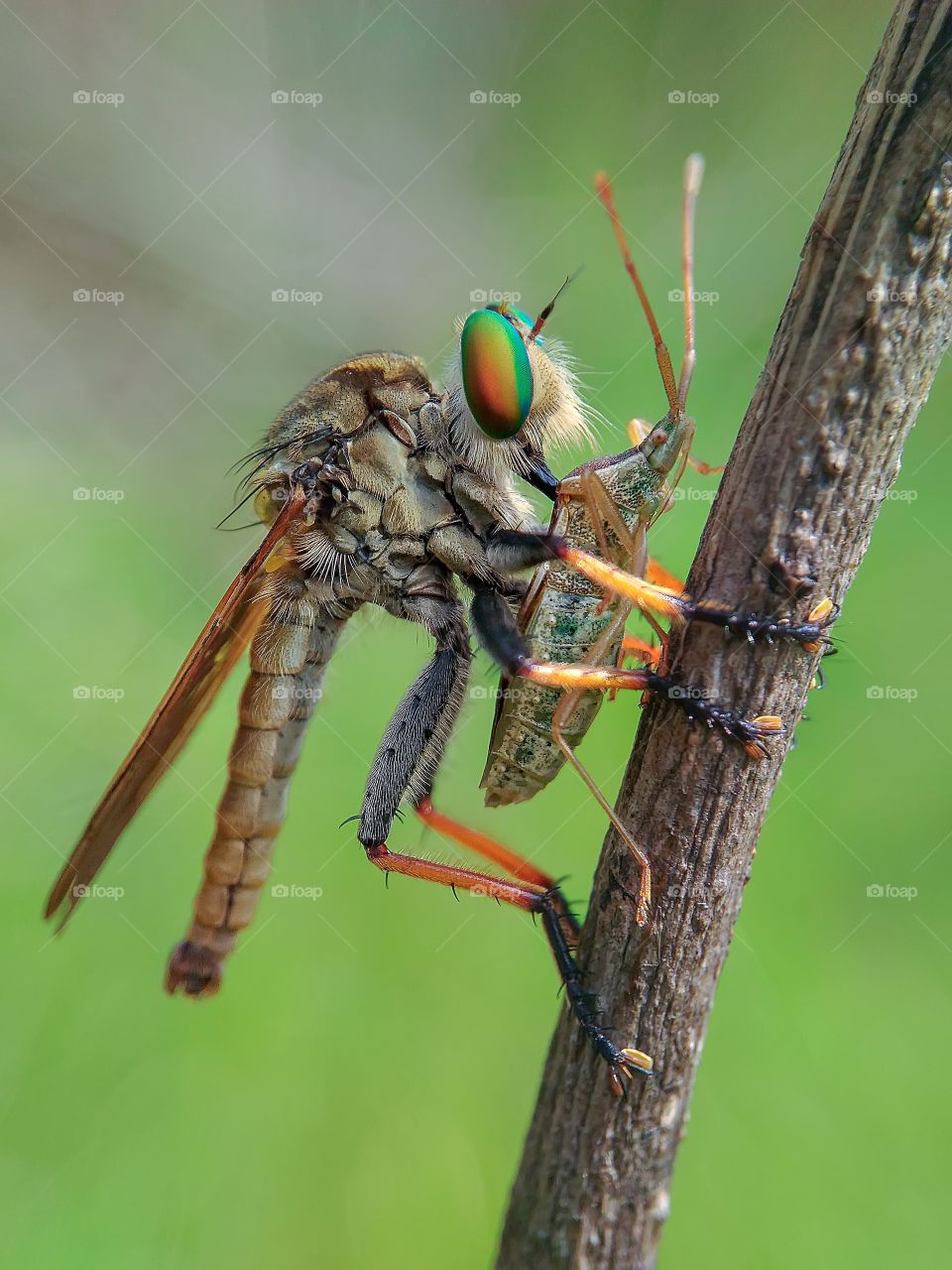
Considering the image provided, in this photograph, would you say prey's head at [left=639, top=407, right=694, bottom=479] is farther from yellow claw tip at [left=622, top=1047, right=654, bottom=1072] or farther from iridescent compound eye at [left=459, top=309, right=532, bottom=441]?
yellow claw tip at [left=622, top=1047, right=654, bottom=1072]

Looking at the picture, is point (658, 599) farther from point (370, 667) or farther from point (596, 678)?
point (370, 667)

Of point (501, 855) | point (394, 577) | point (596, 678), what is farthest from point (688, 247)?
point (501, 855)

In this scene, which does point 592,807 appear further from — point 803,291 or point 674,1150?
point 803,291

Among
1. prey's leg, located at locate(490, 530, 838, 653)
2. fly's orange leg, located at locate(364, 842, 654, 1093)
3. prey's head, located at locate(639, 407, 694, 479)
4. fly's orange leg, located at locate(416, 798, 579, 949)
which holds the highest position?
prey's head, located at locate(639, 407, 694, 479)

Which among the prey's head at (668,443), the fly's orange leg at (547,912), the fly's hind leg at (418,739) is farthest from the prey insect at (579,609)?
the fly's hind leg at (418,739)

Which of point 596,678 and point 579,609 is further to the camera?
point 579,609

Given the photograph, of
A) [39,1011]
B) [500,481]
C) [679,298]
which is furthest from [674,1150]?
[679,298]

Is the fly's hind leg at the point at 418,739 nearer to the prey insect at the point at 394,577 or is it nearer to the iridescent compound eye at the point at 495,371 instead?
the prey insect at the point at 394,577

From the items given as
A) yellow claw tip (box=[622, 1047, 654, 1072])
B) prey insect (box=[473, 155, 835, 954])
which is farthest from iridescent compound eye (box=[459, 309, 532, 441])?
yellow claw tip (box=[622, 1047, 654, 1072])
